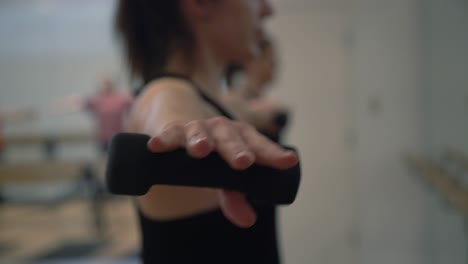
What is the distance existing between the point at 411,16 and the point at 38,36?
13.3 feet

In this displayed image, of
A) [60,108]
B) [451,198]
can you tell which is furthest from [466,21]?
[60,108]

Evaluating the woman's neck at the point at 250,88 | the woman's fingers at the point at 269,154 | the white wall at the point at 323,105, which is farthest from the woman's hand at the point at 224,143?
the white wall at the point at 323,105

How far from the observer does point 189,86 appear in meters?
0.36

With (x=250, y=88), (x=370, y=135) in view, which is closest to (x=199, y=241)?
(x=250, y=88)

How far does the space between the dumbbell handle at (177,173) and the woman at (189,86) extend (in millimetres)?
81

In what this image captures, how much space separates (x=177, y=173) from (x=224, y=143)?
3 cm

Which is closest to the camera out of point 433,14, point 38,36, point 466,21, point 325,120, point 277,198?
point 277,198

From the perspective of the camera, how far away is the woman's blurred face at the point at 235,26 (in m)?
0.41

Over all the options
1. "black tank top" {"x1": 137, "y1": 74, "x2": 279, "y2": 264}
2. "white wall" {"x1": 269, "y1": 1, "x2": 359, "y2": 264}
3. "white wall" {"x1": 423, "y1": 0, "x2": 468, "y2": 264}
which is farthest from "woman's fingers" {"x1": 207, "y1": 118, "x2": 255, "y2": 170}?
"white wall" {"x1": 269, "y1": 1, "x2": 359, "y2": 264}

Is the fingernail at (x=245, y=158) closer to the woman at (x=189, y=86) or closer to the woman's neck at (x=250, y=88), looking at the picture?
the woman at (x=189, y=86)

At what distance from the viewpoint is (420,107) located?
1.96 metres

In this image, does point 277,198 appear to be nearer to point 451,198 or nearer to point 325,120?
point 451,198

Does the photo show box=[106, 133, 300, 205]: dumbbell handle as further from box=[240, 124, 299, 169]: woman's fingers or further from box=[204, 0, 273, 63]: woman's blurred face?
box=[204, 0, 273, 63]: woman's blurred face

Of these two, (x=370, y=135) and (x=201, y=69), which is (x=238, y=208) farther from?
(x=370, y=135)
